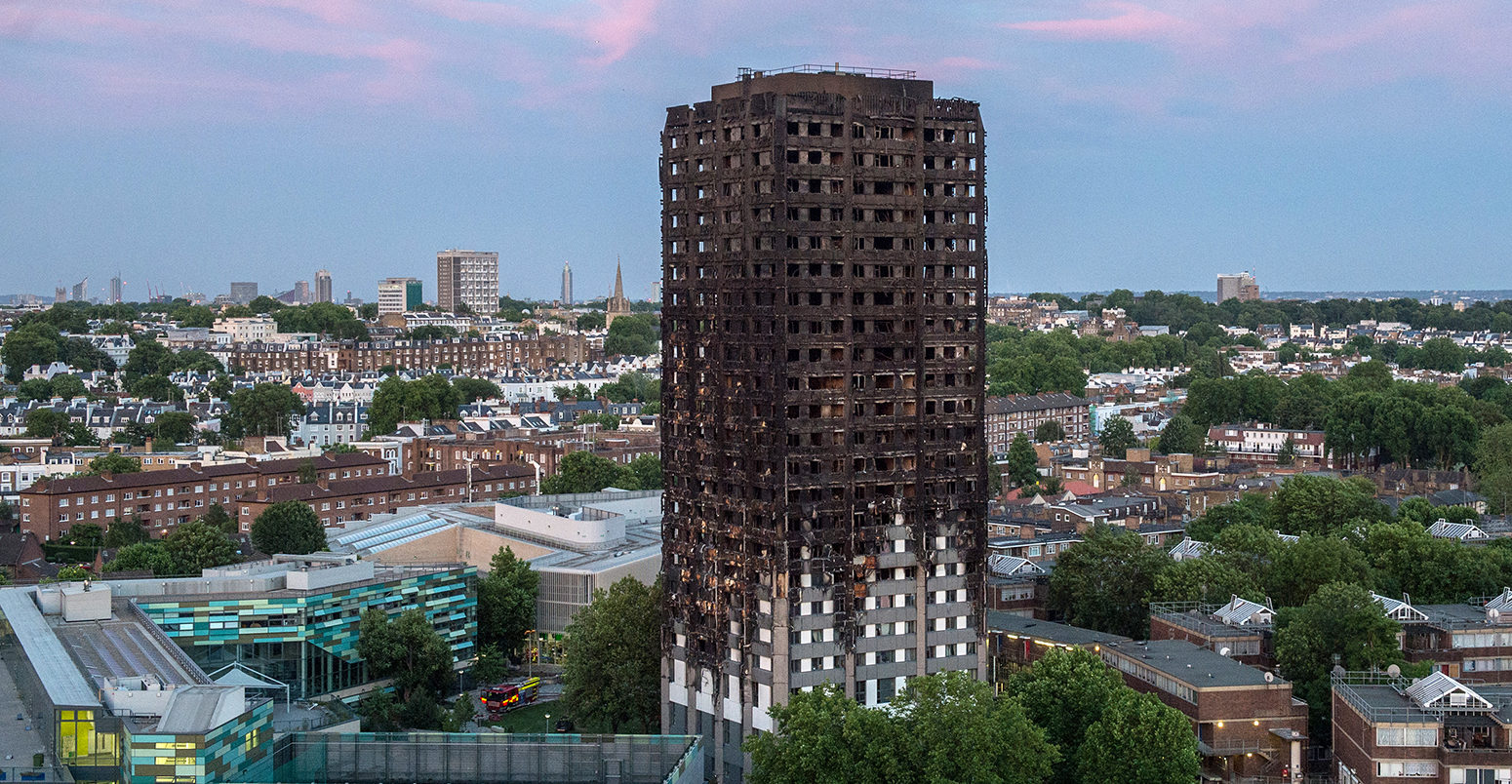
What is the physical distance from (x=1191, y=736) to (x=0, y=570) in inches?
2225

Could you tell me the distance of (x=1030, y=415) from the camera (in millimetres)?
156875

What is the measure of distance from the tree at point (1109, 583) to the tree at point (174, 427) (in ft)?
290

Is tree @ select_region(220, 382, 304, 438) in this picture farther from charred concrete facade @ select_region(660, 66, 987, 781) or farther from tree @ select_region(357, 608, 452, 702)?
charred concrete facade @ select_region(660, 66, 987, 781)

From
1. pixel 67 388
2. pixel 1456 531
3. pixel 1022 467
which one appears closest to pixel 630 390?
pixel 67 388

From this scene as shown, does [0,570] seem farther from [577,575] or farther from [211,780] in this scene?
[211,780]

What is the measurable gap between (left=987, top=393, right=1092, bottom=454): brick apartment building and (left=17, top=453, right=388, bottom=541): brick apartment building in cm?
5259

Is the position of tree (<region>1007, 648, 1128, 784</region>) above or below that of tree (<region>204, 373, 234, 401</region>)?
below

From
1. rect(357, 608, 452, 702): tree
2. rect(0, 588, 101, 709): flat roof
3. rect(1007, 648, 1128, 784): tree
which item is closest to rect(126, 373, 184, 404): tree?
rect(357, 608, 452, 702): tree

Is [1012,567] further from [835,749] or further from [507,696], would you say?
[835,749]

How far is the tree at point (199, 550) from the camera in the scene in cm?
8556

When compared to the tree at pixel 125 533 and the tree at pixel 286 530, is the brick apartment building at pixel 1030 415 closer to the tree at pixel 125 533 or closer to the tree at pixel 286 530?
the tree at pixel 286 530

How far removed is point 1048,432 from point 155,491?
2859 inches

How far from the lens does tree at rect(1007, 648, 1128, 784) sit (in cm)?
5284

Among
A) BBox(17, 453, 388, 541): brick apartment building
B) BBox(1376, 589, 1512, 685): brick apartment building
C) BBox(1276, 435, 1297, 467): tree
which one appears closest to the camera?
BBox(1376, 589, 1512, 685): brick apartment building
